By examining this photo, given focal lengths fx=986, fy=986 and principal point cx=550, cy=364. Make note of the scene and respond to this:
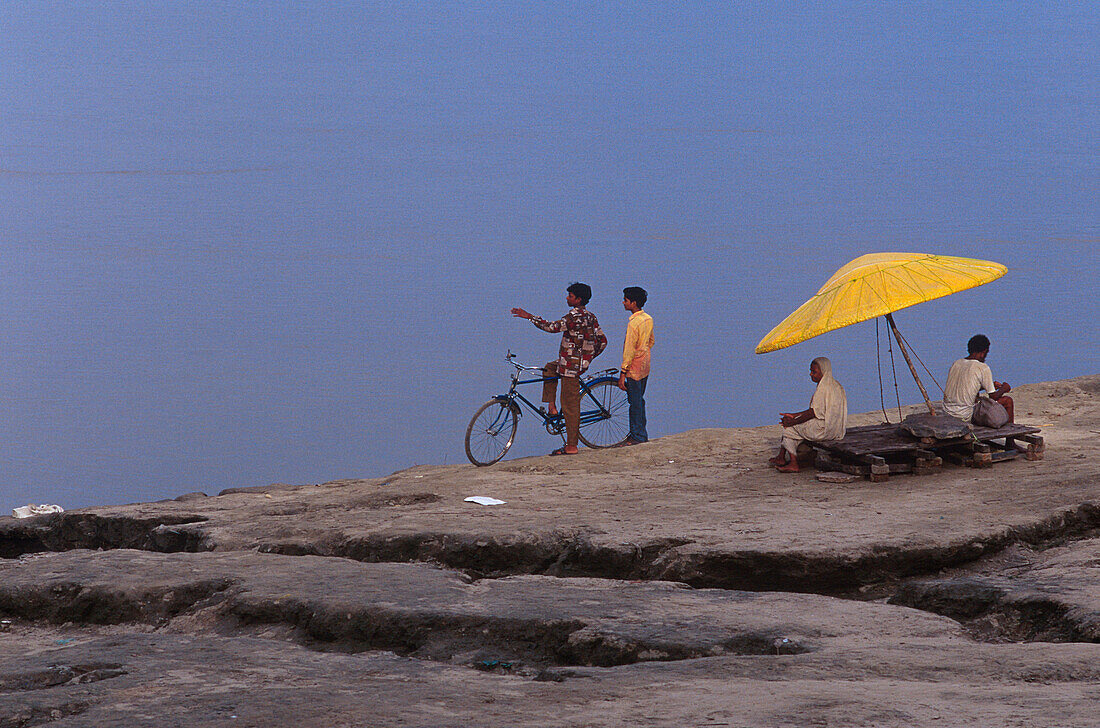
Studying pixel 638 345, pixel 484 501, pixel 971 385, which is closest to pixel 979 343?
pixel 971 385

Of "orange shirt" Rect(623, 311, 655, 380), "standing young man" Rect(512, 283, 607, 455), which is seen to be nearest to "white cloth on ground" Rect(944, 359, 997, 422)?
"orange shirt" Rect(623, 311, 655, 380)

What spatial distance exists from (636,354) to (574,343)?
0.66 metres

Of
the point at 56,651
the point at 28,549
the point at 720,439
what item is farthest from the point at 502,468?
the point at 56,651

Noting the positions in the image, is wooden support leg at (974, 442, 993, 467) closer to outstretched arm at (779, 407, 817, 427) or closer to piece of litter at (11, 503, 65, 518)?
outstretched arm at (779, 407, 817, 427)

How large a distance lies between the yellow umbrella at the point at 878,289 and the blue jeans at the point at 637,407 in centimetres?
224

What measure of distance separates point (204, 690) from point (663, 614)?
6.32 feet

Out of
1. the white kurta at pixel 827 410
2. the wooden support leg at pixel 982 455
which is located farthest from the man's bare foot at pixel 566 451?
the wooden support leg at pixel 982 455

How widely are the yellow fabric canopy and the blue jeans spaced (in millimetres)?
2228

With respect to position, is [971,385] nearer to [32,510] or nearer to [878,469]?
[878,469]

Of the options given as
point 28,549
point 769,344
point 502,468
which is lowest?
point 28,549

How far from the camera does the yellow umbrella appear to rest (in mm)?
6910

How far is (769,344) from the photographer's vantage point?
24.0 ft

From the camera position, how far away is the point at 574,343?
9.05 m

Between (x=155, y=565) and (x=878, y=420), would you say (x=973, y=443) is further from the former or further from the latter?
(x=155, y=565)
